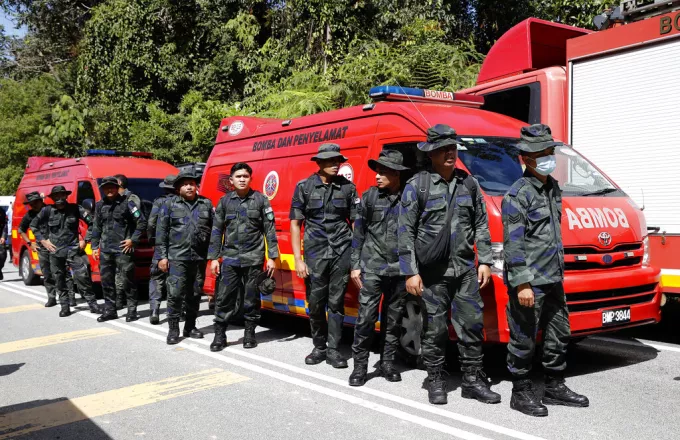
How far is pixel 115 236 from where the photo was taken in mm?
9242

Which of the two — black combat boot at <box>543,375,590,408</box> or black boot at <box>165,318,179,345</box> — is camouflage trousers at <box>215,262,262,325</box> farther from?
black combat boot at <box>543,375,590,408</box>

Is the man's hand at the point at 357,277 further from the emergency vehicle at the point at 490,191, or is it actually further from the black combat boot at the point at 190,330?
the black combat boot at the point at 190,330

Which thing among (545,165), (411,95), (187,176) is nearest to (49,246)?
(187,176)

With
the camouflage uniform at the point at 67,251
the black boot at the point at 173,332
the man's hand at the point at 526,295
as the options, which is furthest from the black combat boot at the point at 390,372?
the camouflage uniform at the point at 67,251

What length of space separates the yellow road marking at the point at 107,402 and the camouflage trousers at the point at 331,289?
0.90 metres

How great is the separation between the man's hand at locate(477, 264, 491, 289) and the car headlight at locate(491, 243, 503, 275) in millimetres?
206

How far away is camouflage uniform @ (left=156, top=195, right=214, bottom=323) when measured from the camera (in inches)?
295

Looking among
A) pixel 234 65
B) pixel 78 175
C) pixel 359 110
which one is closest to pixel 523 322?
pixel 359 110

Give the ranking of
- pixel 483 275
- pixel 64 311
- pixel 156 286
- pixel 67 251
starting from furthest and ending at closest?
1. pixel 67 251
2. pixel 64 311
3. pixel 156 286
4. pixel 483 275

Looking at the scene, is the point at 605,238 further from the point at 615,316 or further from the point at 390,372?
the point at 390,372

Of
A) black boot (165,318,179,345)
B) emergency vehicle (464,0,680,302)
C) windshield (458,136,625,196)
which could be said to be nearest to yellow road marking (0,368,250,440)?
black boot (165,318,179,345)

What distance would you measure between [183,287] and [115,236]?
2.25m

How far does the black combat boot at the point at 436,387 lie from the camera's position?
15.8 ft

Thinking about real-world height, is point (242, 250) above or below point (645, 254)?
above
